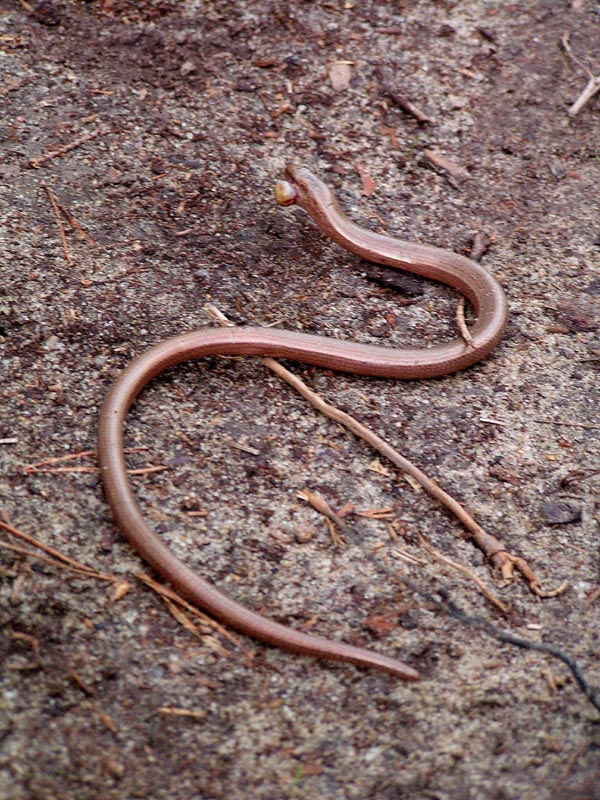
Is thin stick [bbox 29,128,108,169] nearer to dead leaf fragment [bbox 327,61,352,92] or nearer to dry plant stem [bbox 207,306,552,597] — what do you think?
dry plant stem [bbox 207,306,552,597]

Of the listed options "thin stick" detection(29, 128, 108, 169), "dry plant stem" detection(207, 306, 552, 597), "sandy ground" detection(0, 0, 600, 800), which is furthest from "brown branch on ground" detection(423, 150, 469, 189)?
"thin stick" detection(29, 128, 108, 169)

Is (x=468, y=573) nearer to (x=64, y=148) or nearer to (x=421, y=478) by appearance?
(x=421, y=478)

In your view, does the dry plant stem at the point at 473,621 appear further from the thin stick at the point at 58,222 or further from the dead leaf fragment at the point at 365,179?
the dead leaf fragment at the point at 365,179

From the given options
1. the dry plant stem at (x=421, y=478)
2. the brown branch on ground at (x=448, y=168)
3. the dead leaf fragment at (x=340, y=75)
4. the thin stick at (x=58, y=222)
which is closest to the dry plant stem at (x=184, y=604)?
the dry plant stem at (x=421, y=478)

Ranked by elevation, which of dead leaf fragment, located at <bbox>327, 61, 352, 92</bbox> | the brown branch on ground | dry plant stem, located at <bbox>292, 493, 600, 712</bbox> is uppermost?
dead leaf fragment, located at <bbox>327, 61, 352, 92</bbox>

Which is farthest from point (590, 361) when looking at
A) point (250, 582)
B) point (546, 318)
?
point (250, 582)

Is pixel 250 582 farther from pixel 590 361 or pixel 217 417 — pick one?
pixel 590 361
